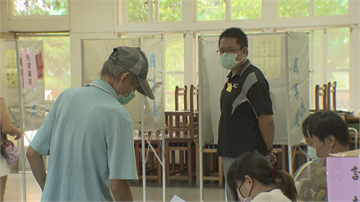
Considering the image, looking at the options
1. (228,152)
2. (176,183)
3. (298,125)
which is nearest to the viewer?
(228,152)

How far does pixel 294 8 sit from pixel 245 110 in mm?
4111

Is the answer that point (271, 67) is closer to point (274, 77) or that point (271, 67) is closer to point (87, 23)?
point (274, 77)

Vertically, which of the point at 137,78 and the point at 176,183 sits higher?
the point at 137,78

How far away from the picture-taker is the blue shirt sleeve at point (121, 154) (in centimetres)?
115

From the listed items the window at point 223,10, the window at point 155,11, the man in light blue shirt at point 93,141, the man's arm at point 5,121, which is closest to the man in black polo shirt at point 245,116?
the man in light blue shirt at point 93,141

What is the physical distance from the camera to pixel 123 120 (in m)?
1.17

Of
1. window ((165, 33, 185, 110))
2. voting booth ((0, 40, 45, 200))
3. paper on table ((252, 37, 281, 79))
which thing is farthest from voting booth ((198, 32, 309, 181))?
window ((165, 33, 185, 110))

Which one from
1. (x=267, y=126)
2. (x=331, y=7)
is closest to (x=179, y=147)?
(x=267, y=126)

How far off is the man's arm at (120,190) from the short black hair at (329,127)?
3.72ft

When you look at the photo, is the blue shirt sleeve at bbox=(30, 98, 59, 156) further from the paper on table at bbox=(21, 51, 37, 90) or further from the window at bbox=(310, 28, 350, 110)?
the window at bbox=(310, 28, 350, 110)

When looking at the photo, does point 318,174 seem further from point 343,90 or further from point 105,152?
point 343,90

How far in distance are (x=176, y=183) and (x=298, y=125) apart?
83.0 inches

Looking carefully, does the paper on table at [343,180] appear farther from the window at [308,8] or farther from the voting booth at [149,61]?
the window at [308,8]

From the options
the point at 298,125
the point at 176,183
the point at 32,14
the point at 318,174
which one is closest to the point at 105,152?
the point at 318,174
